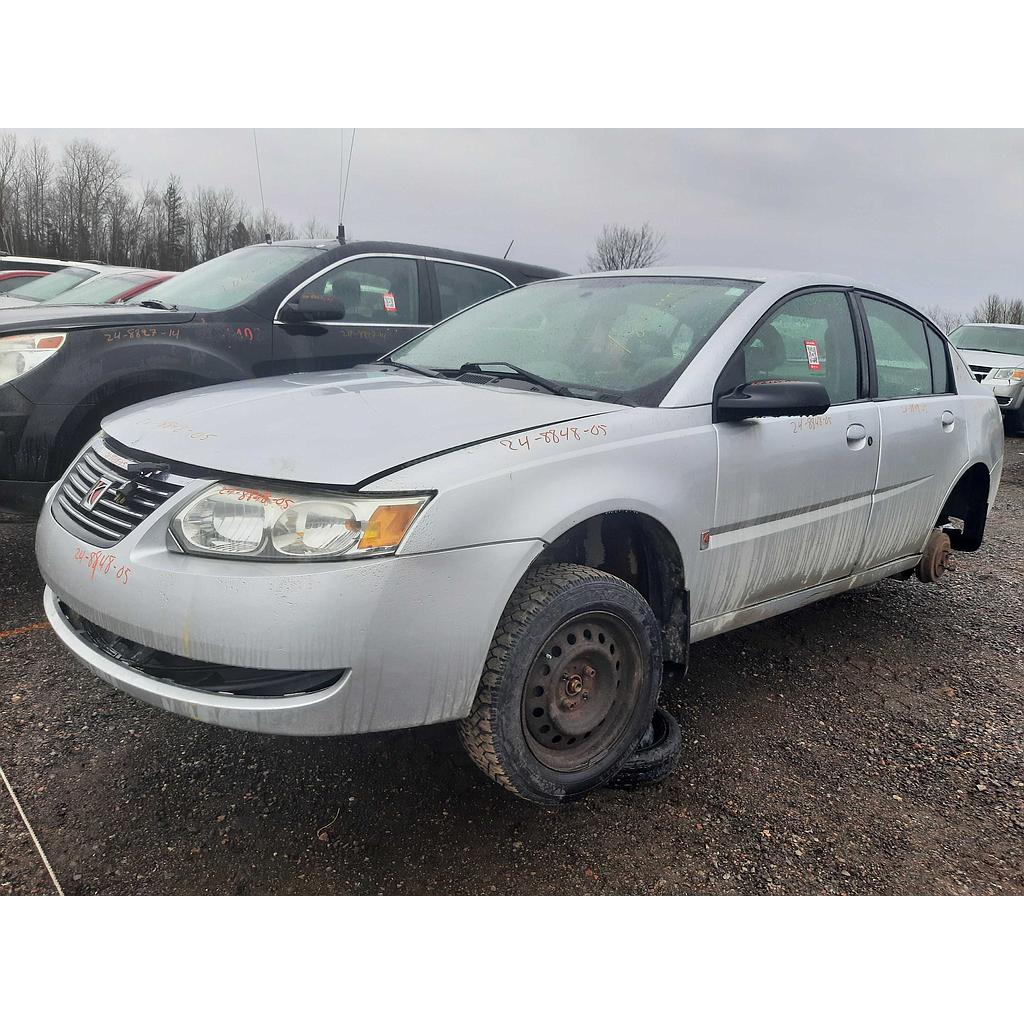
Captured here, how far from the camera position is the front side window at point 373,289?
16.2 ft

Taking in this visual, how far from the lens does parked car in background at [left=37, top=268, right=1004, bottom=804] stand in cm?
198

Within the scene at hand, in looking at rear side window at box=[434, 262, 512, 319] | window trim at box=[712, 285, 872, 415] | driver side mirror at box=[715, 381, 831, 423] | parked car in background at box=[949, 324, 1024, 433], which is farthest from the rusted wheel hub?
parked car in background at box=[949, 324, 1024, 433]

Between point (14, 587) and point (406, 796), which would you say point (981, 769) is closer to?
point (406, 796)

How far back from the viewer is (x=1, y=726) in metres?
2.75

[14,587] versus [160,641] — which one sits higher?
[160,641]

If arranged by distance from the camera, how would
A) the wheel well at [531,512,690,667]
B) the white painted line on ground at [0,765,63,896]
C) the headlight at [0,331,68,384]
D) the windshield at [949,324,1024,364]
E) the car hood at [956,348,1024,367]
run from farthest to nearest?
the windshield at [949,324,1024,364] < the car hood at [956,348,1024,367] < the headlight at [0,331,68,384] < the wheel well at [531,512,690,667] < the white painted line on ground at [0,765,63,896]

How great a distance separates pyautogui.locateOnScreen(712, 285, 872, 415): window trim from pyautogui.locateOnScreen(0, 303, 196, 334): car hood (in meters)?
2.89

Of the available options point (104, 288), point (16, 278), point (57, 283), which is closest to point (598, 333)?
point (104, 288)

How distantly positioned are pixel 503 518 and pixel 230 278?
139 inches

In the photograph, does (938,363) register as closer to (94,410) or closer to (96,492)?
(96,492)

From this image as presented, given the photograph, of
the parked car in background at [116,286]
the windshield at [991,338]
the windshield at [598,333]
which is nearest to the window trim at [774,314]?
the windshield at [598,333]

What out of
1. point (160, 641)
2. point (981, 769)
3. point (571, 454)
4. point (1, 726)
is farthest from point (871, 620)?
point (1, 726)

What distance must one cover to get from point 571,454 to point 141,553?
3.67 ft

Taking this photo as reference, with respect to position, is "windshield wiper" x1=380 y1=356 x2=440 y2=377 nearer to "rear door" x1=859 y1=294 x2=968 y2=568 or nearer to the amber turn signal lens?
the amber turn signal lens
